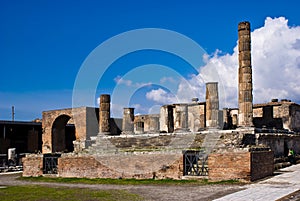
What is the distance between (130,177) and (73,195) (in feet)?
13.8

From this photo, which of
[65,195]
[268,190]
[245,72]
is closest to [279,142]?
[245,72]

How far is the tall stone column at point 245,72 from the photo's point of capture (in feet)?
62.2

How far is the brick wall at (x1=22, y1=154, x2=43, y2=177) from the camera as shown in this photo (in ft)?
57.1

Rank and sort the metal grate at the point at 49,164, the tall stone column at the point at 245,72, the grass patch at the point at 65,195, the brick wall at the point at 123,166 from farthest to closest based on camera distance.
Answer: the tall stone column at the point at 245,72, the metal grate at the point at 49,164, the brick wall at the point at 123,166, the grass patch at the point at 65,195

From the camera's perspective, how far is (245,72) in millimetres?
19156

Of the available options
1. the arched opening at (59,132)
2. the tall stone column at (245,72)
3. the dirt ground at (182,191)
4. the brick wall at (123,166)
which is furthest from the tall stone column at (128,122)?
the dirt ground at (182,191)

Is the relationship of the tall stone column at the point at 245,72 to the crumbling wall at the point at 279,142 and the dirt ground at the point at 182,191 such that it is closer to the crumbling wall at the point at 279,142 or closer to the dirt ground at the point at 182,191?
the crumbling wall at the point at 279,142

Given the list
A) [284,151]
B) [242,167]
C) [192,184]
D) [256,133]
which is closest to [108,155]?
[192,184]

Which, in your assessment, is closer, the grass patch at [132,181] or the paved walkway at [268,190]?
the paved walkway at [268,190]

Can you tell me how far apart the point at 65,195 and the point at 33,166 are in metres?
7.56

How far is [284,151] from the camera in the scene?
19891mm

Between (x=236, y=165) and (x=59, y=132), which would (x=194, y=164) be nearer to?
(x=236, y=165)

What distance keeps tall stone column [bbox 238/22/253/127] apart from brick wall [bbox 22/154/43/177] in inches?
380

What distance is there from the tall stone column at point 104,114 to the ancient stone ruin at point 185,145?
0.21ft
